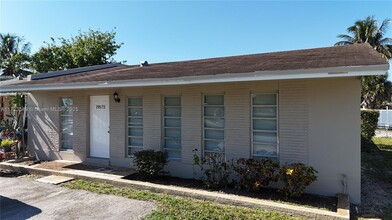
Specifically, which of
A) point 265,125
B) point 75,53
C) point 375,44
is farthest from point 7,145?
point 375,44

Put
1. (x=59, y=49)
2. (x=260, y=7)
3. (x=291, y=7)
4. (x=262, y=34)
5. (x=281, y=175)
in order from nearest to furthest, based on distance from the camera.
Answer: (x=281, y=175) < (x=291, y=7) < (x=260, y=7) < (x=262, y=34) < (x=59, y=49)

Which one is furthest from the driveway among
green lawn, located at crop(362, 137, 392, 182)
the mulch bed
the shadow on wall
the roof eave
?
green lawn, located at crop(362, 137, 392, 182)

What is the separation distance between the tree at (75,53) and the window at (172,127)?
63.4 feet

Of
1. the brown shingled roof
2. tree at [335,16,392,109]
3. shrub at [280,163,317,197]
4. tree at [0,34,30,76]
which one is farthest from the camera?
tree at [0,34,30,76]

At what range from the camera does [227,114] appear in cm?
724

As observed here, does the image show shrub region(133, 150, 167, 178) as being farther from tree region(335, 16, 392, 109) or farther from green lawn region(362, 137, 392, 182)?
tree region(335, 16, 392, 109)

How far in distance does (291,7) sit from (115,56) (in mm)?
20296

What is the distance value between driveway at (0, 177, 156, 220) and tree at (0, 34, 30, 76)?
1221 inches

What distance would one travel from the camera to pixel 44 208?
5.66m

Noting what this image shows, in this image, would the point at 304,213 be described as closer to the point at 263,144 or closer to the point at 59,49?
the point at 263,144

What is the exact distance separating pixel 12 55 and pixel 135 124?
34678mm

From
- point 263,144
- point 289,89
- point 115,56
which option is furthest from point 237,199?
point 115,56

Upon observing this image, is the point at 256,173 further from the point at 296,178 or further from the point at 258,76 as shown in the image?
the point at 258,76

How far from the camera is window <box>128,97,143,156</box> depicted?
8703 mm
